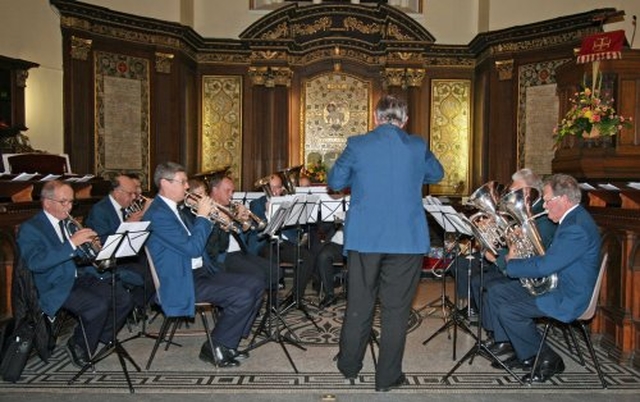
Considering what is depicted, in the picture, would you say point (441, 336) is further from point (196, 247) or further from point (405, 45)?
point (405, 45)

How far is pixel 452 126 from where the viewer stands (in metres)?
12.6

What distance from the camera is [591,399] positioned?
13.7 feet

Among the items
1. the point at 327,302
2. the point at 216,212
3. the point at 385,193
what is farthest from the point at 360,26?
the point at 385,193

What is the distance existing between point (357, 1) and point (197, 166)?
5.20 metres

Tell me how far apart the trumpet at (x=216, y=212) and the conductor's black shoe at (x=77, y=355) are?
154cm

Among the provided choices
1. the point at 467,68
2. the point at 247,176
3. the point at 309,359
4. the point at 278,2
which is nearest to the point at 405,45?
the point at 467,68

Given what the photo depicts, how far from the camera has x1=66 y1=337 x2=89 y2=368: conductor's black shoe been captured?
485cm

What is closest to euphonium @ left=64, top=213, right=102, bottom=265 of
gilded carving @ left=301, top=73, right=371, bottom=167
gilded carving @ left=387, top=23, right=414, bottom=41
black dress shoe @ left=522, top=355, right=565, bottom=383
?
black dress shoe @ left=522, top=355, right=565, bottom=383

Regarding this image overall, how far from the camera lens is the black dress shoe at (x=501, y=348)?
5.21 m

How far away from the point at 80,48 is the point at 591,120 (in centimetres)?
827

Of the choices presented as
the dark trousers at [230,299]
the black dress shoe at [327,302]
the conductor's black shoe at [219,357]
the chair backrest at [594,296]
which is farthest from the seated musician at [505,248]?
the conductor's black shoe at [219,357]

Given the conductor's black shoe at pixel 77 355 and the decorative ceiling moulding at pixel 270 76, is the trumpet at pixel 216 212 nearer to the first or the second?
the conductor's black shoe at pixel 77 355

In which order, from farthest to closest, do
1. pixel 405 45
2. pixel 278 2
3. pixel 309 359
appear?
1. pixel 278 2
2. pixel 405 45
3. pixel 309 359

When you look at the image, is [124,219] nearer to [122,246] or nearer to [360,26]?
[122,246]
